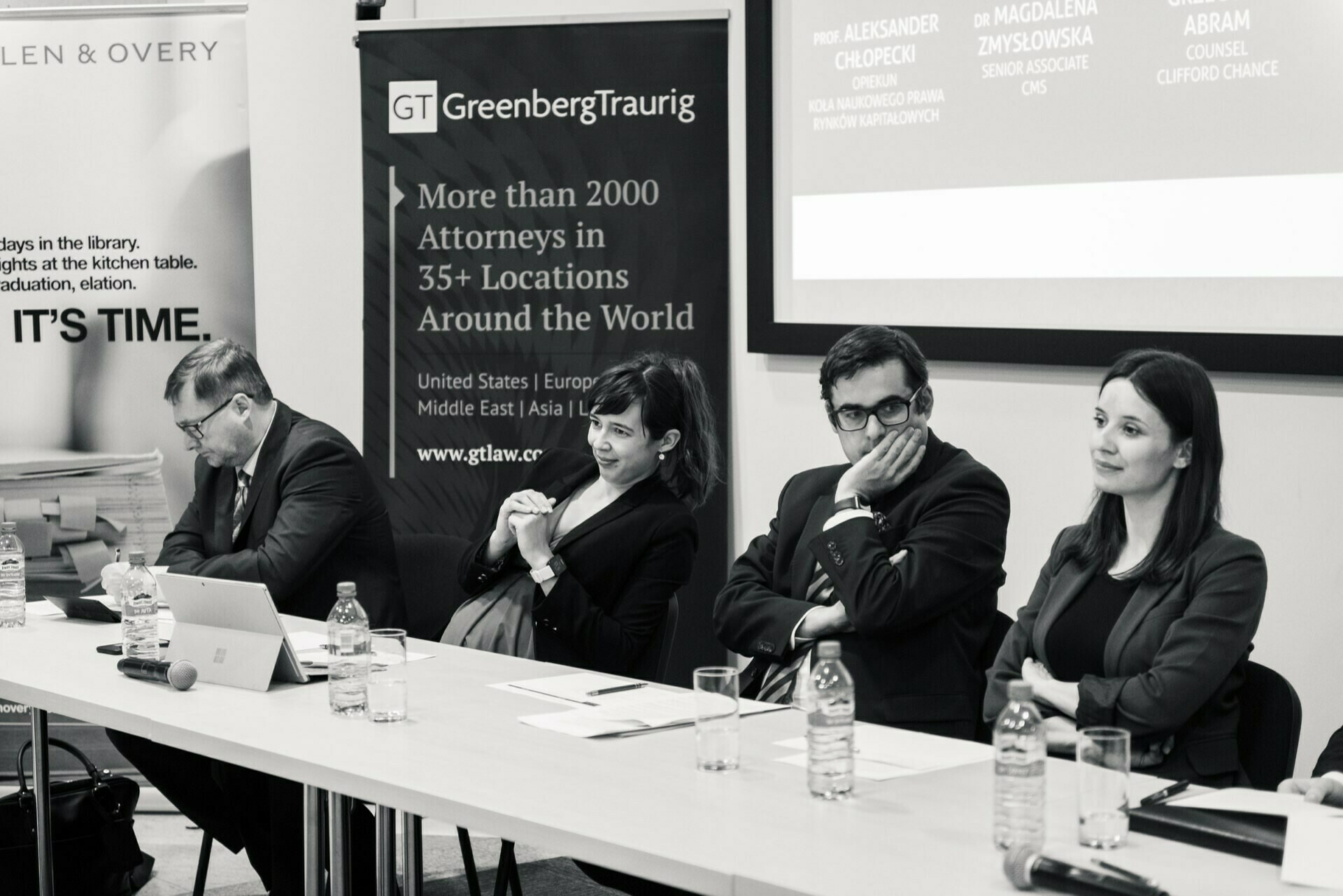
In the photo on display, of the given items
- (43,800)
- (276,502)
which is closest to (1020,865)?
(43,800)

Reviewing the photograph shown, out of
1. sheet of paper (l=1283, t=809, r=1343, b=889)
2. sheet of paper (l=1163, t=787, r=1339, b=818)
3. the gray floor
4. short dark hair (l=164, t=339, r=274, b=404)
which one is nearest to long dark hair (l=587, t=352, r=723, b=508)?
short dark hair (l=164, t=339, r=274, b=404)

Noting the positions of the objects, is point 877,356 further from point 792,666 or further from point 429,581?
point 429,581

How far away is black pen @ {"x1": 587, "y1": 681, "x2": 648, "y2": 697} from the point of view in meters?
2.64

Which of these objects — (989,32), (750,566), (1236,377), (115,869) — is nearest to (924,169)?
(989,32)

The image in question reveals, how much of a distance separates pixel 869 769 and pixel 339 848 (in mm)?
867

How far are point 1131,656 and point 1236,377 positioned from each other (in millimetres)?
1079

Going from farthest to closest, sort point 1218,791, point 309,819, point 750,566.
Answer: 1. point 750,566
2. point 309,819
3. point 1218,791

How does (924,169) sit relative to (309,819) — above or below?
above

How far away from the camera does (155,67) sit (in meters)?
4.57

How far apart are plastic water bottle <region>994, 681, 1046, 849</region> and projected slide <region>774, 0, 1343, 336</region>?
1802mm

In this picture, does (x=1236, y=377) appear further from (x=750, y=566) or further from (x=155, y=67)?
(x=155, y=67)

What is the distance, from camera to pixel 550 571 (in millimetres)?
3342

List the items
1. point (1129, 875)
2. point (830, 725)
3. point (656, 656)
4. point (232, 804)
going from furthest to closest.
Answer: point (656, 656)
point (232, 804)
point (830, 725)
point (1129, 875)

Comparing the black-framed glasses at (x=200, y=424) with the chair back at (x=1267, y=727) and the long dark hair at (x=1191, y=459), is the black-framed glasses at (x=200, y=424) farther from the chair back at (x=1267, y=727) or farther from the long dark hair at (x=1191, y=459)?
the chair back at (x=1267, y=727)
